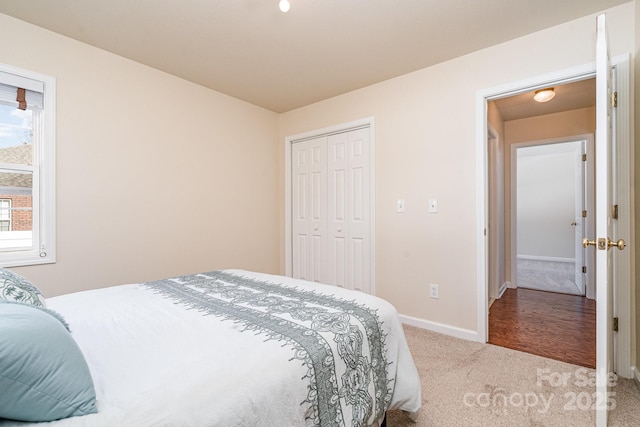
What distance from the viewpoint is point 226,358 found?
3.03ft

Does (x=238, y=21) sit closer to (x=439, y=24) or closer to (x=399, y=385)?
(x=439, y=24)

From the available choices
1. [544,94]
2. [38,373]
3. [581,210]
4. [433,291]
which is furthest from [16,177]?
[581,210]

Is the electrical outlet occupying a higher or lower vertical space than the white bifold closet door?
lower

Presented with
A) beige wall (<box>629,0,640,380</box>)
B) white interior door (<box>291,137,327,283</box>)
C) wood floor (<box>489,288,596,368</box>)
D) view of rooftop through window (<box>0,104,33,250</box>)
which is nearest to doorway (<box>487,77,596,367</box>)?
wood floor (<box>489,288,596,368</box>)

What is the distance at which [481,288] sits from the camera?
99.5 inches

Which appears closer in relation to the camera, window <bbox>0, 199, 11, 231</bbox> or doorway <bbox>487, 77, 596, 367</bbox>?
window <bbox>0, 199, 11, 231</bbox>

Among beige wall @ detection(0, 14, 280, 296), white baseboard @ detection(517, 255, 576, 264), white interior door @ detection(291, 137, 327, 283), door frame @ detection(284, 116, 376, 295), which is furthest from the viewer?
white baseboard @ detection(517, 255, 576, 264)

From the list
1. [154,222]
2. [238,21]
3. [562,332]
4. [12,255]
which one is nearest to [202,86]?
[238,21]

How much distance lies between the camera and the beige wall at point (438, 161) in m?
2.36

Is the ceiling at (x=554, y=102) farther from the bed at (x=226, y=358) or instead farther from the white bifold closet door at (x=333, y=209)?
the bed at (x=226, y=358)

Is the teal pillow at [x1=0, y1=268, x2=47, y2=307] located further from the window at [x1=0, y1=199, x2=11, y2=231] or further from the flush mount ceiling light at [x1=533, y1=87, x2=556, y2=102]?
the flush mount ceiling light at [x1=533, y1=87, x2=556, y2=102]

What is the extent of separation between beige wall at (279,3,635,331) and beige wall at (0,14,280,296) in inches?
63.0

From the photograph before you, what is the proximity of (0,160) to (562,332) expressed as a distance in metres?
4.76

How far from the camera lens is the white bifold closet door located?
3336 mm
